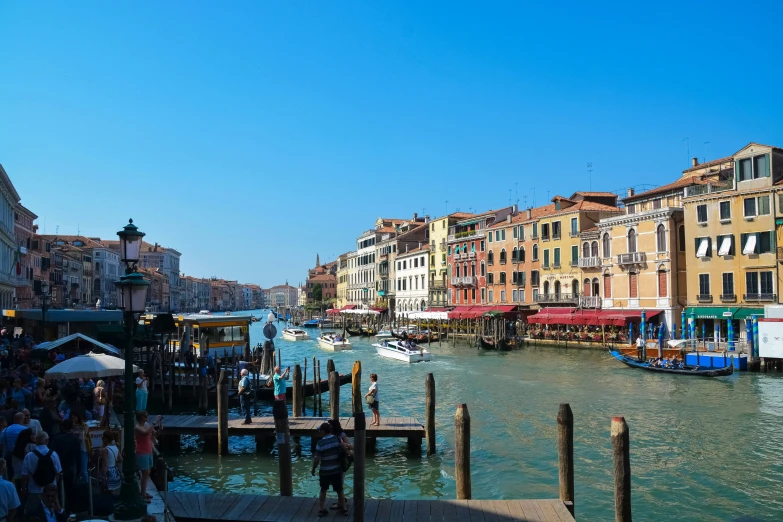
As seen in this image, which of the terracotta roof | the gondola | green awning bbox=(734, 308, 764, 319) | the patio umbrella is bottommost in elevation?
the gondola

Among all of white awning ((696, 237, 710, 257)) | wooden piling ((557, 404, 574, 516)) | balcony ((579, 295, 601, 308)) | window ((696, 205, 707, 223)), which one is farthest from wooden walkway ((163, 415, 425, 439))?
balcony ((579, 295, 601, 308))

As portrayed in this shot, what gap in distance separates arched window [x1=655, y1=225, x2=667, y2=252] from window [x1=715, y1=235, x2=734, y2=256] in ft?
11.7

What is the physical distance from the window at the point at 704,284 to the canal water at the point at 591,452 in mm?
8736

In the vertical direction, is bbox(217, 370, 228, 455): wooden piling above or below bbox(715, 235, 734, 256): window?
below

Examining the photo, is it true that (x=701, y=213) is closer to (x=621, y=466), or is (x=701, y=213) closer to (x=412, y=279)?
(x=621, y=466)

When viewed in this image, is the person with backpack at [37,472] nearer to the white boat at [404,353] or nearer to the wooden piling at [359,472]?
the wooden piling at [359,472]

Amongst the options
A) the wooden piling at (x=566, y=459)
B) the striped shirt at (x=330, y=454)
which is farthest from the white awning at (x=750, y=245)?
the striped shirt at (x=330, y=454)

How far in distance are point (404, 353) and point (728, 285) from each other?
50.1 ft

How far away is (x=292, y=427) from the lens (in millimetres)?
13148

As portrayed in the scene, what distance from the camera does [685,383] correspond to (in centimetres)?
2338

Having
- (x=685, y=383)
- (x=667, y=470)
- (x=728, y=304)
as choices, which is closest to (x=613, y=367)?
(x=685, y=383)

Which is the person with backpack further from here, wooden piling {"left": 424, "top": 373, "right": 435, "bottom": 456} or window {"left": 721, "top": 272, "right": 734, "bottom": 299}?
window {"left": 721, "top": 272, "right": 734, "bottom": 299}

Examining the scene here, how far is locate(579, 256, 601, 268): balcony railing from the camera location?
132ft

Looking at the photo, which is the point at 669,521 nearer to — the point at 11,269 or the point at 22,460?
the point at 22,460
